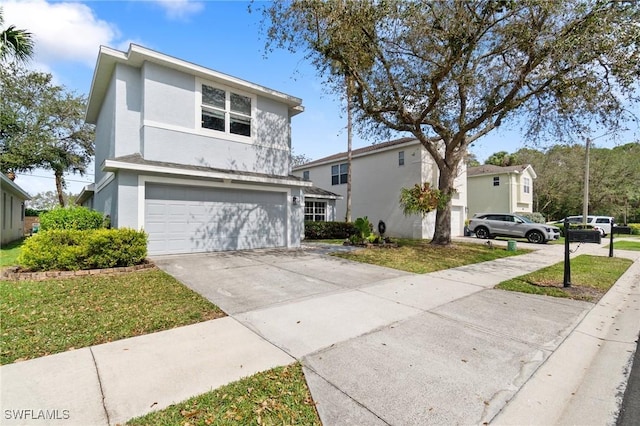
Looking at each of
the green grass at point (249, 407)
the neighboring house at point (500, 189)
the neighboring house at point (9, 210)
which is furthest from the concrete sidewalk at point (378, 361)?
the neighboring house at point (500, 189)

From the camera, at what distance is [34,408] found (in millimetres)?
2361

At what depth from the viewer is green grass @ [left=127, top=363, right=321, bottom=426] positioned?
2.25 metres

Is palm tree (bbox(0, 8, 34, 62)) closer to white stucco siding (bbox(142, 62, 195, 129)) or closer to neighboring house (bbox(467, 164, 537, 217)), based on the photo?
white stucco siding (bbox(142, 62, 195, 129))

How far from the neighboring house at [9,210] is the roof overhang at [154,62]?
4.86m

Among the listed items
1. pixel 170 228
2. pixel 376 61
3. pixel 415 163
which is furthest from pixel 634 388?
pixel 415 163

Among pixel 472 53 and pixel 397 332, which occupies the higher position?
pixel 472 53

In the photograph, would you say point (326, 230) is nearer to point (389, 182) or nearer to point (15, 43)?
point (389, 182)

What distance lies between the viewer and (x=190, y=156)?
33.2ft

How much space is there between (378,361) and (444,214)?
12.1 meters

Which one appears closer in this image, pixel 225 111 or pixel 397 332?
pixel 397 332

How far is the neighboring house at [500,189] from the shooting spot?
25734 millimetres

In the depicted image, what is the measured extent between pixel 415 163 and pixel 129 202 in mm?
15706

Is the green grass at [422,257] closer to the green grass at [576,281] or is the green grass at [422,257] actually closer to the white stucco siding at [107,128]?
the green grass at [576,281]

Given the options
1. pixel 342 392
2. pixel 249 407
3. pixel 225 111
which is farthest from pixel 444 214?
pixel 249 407
